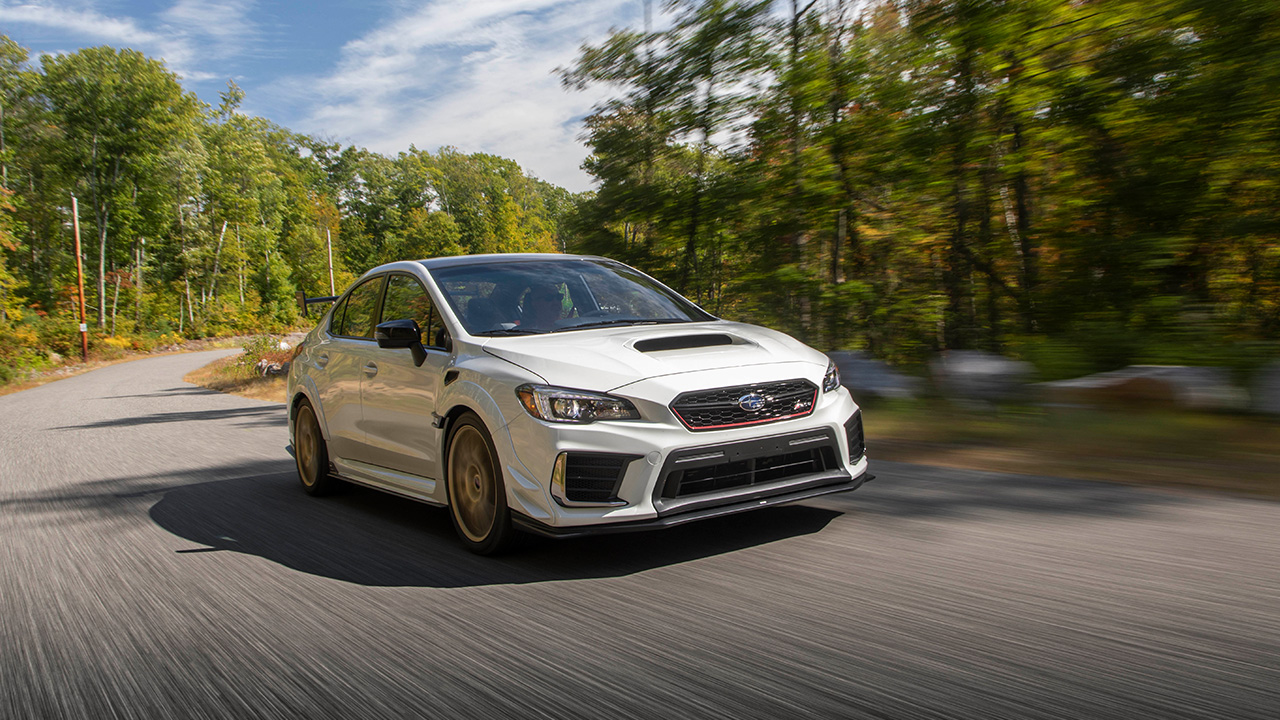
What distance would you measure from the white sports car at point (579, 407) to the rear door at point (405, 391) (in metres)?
0.01

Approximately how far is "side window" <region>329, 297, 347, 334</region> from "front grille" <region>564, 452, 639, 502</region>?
343 centimetres

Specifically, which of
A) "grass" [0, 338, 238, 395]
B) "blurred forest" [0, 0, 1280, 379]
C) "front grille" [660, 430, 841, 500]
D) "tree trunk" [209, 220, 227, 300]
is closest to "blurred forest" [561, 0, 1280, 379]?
"blurred forest" [0, 0, 1280, 379]

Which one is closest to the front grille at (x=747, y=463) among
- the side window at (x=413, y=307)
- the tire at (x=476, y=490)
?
the tire at (x=476, y=490)

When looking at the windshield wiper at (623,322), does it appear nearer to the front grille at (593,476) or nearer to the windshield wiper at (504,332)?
the windshield wiper at (504,332)

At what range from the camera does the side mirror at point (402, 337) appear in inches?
215

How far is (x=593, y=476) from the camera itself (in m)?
4.42

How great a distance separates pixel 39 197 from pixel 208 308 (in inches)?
508

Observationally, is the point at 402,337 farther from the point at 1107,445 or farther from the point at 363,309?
→ the point at 1107,445

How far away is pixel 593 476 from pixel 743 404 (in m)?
0.79

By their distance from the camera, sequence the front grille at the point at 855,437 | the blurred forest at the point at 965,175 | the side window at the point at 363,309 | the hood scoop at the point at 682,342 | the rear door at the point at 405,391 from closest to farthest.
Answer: the hood scoop at the point at 682,342, the front grille at the point at 855,437, the rear door at the point at 405,391, the side window at the point at 363,309, the blurred forest at the point at 965,175

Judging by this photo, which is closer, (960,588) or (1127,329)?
(960,588)

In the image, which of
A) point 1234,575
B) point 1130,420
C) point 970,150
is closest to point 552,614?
point 1234,575

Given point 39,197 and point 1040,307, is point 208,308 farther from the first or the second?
point 1040,307

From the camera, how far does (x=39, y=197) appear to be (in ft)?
211
